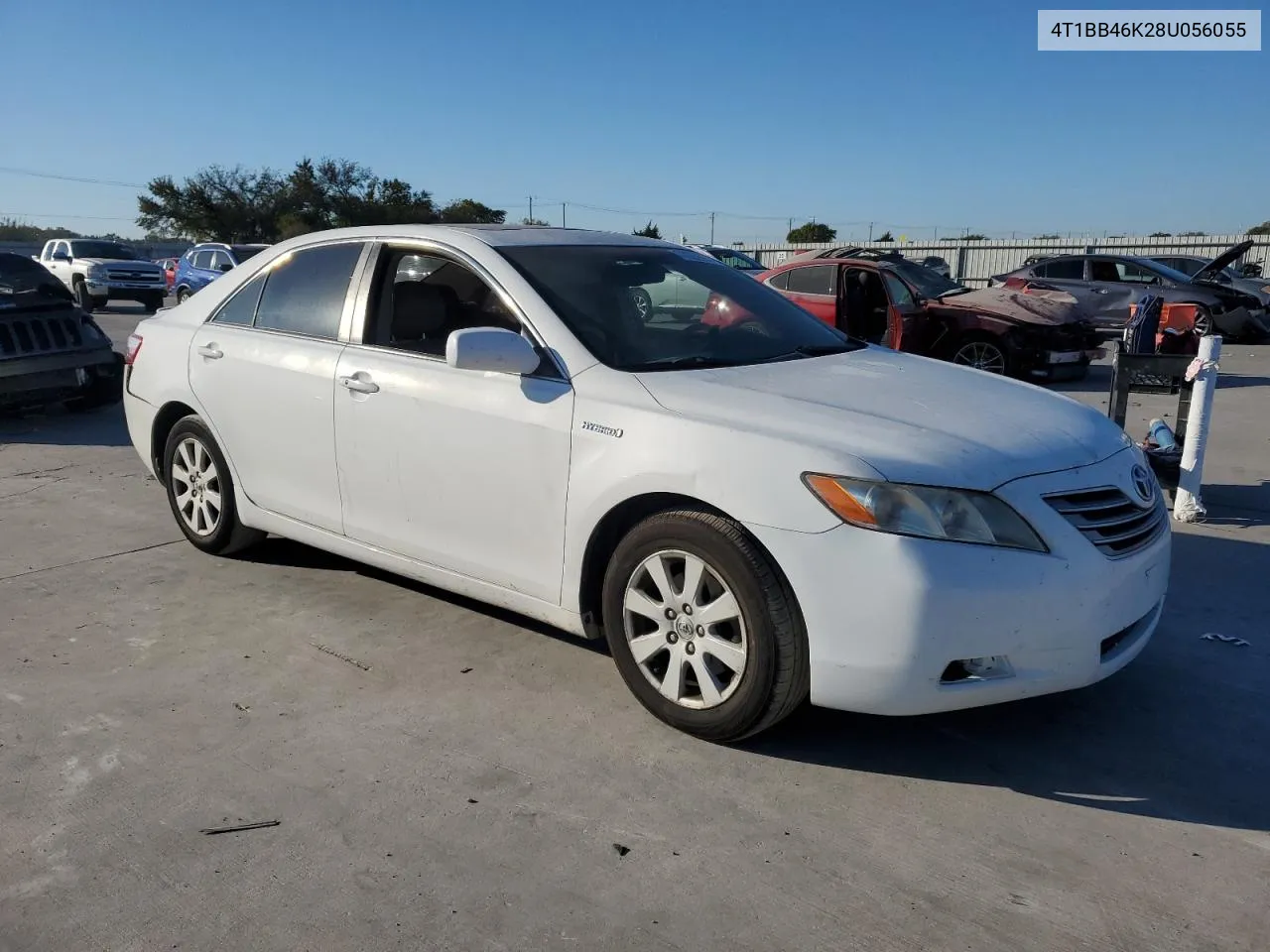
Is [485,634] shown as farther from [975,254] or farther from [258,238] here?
[258,238]

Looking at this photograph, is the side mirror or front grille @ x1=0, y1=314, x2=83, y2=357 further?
front grille @ x1=0, y1=314, x2=83, y2=357

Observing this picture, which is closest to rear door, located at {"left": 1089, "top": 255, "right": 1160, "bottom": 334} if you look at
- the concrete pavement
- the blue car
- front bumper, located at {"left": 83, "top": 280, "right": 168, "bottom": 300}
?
the concrete pavement

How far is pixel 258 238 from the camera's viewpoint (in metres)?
57.1

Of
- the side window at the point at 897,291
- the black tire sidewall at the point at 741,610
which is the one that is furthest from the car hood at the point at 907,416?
the side window at the point at 897,291

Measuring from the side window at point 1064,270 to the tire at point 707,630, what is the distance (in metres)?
16.0

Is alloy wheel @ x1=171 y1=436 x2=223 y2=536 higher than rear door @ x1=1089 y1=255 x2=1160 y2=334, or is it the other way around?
rear door @ x1=1089 y1=255 x2=1160 y2=334

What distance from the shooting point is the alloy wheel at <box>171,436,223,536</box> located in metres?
5.12

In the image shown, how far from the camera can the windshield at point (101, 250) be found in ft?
86.2

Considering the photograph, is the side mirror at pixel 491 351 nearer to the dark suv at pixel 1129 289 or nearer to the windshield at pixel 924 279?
the windshield at pixel 924 279

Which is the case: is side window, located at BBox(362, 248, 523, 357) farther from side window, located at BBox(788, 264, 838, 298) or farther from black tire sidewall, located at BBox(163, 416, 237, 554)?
side window, located at BBox(788, 264, 838, 298)

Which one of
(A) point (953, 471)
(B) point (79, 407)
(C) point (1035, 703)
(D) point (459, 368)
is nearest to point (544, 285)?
(D) point (459, 368)

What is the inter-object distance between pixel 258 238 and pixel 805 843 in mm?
60100

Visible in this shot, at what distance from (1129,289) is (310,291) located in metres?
15.4

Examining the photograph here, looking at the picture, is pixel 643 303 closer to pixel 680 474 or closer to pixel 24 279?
pixel 680 474
